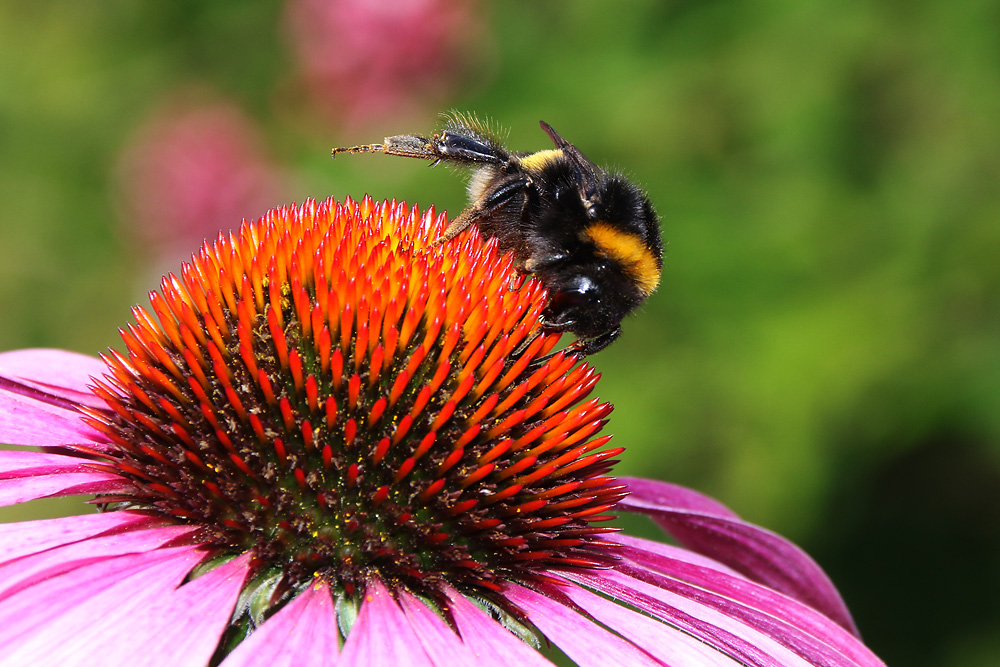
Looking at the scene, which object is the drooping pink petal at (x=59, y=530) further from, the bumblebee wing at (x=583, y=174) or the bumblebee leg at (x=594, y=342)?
the bumblebee wing at (x=583, y=174)

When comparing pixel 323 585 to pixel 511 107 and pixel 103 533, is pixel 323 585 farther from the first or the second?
pixel 511 107

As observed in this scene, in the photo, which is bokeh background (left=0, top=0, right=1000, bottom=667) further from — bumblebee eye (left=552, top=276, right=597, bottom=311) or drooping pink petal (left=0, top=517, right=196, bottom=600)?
drooping pink petal (left=0, top=517, right=196, bottom=600)

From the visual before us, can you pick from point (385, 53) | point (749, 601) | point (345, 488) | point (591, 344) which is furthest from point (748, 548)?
point (385, 53)

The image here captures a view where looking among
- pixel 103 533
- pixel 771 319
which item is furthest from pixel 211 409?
pixel 771 319

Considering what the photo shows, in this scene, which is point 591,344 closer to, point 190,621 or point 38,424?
point 190,621

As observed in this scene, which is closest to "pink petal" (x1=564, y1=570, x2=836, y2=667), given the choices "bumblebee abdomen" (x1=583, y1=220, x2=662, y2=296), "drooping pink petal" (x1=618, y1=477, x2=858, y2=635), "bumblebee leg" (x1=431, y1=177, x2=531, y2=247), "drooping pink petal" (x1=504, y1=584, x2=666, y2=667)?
"drooping pink petal" (x1=504, y1=584, x2=666, y2=667)

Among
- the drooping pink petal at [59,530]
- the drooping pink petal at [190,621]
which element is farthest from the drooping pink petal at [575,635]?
the drooping pink petal at [59,530]

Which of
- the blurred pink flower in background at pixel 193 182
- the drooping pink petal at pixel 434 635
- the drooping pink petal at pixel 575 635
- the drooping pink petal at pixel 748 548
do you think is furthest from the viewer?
the blurred pink flower in background at pixel 193 182
